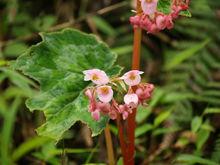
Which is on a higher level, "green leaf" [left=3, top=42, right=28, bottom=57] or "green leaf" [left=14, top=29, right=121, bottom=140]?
"green leaf" [left=14, top=29, right=121, bottom=140]

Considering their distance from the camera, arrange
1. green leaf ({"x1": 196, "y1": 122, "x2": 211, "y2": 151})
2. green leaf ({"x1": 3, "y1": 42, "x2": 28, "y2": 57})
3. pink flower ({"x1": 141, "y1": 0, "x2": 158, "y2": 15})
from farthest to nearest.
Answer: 1. green leaf ({"x1": 3, "y1": 42, "x2": 28, "y2": 57})
2. green leaf ({"x1": 196, "y1": 122, "x2": 211, "y2": 151})
3. pink flower ({"x1": 141, "y1": 0, "x2": 158, "y2": 15})

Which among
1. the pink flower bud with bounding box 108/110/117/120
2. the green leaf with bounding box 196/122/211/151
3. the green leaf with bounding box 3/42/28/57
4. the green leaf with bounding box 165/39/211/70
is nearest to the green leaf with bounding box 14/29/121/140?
the pink flower bud with bounding box 108/110/117/120

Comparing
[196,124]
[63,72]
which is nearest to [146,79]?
[196,124]

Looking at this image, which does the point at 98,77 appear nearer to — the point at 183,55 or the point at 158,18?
the point at 158,18

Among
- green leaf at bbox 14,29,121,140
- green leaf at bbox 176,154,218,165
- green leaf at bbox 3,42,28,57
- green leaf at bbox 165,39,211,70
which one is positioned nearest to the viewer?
green leaf at bbox 14,29,121,140

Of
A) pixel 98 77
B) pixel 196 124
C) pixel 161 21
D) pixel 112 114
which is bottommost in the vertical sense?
pixel 196 124

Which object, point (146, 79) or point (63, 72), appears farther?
point (146, 79)

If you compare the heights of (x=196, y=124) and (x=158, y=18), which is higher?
(x=158, y=18)

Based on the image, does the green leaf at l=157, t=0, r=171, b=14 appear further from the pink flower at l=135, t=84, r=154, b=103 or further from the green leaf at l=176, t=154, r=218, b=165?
the green leaf at l=176, t=154, r=218, b=165

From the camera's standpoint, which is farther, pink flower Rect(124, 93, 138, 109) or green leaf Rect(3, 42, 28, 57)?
green leaf Rect(3, 42, 28, 57)
